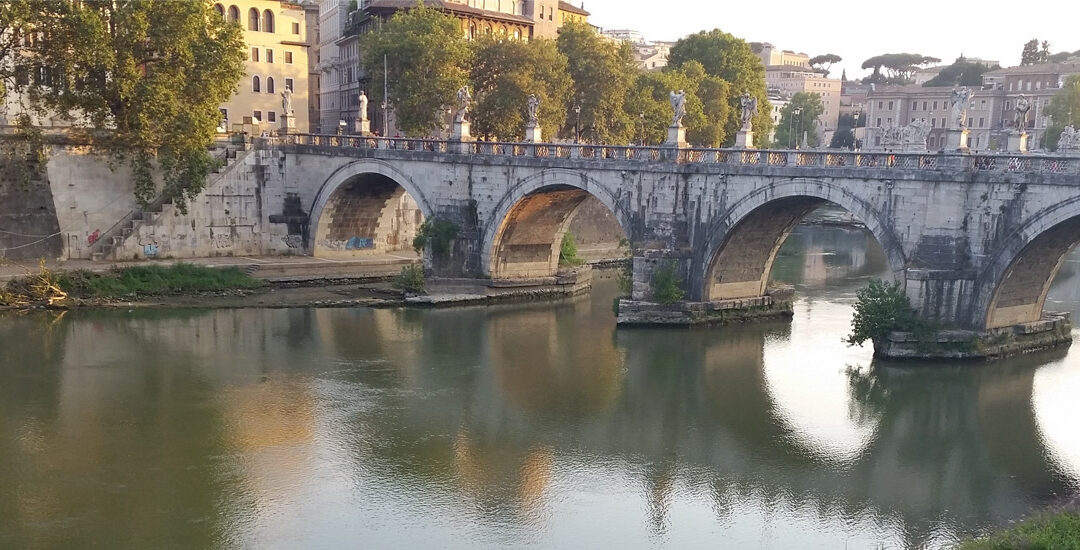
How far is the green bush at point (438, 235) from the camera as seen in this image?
3244 centimetres

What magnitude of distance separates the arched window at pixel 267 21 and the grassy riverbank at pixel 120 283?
1794 centimetres

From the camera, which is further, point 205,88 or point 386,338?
point 205,88

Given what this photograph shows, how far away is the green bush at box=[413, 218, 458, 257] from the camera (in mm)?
32438

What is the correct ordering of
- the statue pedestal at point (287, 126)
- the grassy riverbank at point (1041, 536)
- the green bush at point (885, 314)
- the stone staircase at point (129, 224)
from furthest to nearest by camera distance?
the statue pedestal at point (287, 126), the stone staircase at point (129, 224), the green bush at point (885, 314), the grassy riverbank at point (1041, 536)

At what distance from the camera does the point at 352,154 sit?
35.5 m

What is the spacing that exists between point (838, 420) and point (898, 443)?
1448 millimetres

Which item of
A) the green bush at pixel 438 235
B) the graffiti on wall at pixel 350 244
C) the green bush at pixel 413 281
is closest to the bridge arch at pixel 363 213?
the graffiti on wall at pixel 350 244

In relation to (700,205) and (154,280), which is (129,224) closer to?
(154,280)

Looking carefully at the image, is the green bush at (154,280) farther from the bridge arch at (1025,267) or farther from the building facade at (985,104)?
the building facade at (985,104)

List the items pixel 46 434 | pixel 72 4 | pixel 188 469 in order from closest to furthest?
pixel 188 469 < pixel 46 434 < pixel 72 4

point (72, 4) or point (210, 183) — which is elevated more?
point (72, 4)

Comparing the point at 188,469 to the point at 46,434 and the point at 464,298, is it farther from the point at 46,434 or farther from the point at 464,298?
the point at 464,298

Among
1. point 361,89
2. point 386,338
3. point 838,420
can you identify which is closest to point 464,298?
point 386,338

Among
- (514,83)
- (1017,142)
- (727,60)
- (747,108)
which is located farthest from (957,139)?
(727,60)
